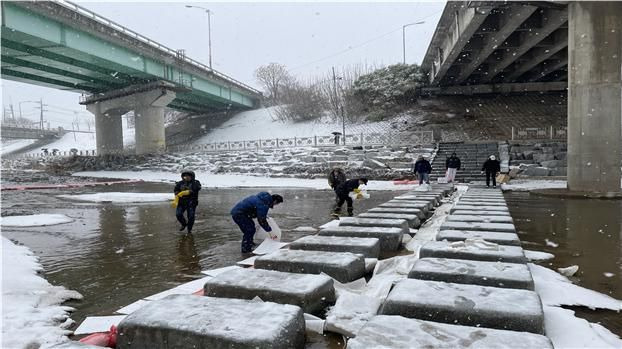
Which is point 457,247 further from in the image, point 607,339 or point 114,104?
point 114,104

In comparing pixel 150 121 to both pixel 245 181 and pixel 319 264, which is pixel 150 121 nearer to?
pixel 245 181

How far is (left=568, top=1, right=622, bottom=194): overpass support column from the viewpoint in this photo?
43.3 feet

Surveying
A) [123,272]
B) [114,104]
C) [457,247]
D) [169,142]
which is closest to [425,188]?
[457,247]

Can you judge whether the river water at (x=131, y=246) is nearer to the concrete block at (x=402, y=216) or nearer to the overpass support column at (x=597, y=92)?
the concrete block at (x=402, y=216)

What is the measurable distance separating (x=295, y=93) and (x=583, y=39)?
36581 mm

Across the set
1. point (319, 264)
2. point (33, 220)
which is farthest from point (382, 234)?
point (33, 220)

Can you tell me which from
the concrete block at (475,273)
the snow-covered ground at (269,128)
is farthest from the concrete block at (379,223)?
the snow-covered ground at (269,128)

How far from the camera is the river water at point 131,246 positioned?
4.67m

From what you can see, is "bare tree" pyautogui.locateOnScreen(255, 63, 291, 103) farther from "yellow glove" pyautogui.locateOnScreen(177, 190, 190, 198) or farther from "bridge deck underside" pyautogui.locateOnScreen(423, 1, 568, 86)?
"yellow glove" pyautogui.locateOnScreen(177, 190, 190, 198)

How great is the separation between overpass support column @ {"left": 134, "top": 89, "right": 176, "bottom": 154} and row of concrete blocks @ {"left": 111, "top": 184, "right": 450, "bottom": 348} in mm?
32984

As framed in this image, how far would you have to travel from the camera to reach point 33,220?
32.7ft

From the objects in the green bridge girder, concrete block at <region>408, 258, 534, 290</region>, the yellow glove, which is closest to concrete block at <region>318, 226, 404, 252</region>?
concrete block at <region>408, 258, 534, 290</region>

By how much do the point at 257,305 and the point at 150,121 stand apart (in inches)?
1400

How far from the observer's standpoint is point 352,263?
4.29 meters
